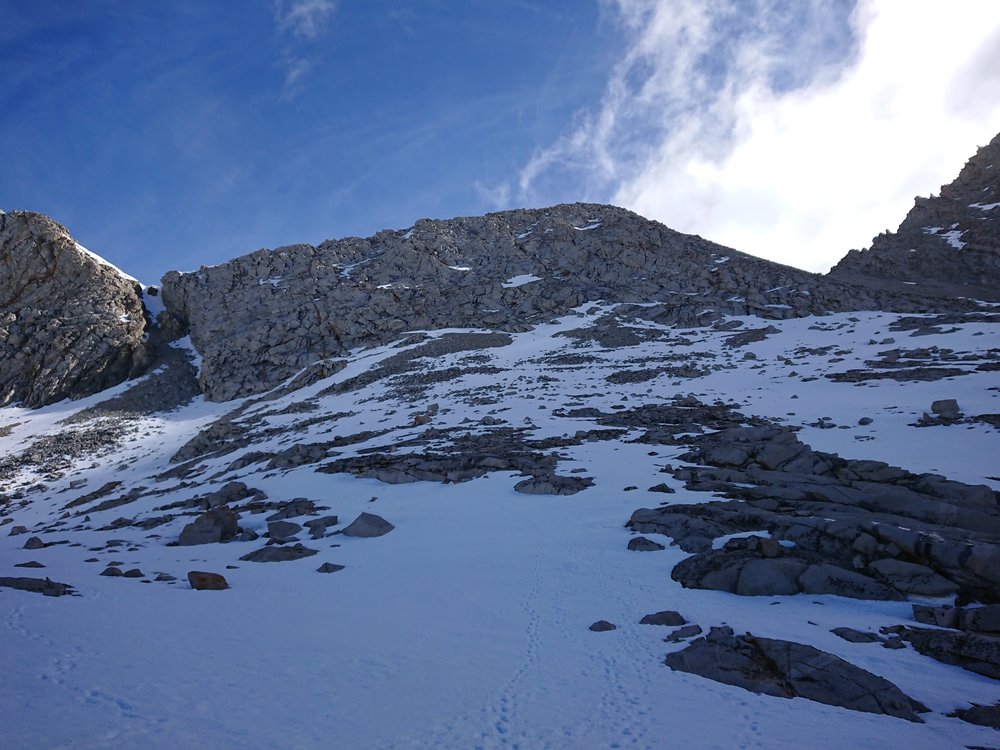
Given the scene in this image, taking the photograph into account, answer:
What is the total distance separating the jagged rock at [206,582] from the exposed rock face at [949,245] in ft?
255

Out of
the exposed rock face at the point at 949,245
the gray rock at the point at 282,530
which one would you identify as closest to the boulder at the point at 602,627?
the gray rock at the point at 282,530

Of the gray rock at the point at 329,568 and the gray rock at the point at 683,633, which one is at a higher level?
the gray rock at the point at 683,633

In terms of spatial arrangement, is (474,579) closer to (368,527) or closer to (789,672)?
(368,527)

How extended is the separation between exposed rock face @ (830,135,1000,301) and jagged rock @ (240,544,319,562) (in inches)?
2972

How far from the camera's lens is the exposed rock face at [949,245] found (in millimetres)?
70125

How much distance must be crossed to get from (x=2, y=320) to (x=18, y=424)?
61.4 ft

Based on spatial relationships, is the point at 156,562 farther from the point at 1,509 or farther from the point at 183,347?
the point at 183,347

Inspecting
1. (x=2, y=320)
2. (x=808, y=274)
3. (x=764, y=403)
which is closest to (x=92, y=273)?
(x=2, y=320)

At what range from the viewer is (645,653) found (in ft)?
22.1

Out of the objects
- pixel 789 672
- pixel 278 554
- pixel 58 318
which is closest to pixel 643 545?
pixel 789 672

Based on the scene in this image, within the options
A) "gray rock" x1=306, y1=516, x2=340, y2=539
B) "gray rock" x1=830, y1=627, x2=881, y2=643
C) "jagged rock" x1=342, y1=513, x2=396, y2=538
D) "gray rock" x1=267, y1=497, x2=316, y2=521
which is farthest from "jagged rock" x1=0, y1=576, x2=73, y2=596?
"gray rock" x1=830, y1=627, x2=881, y2=643

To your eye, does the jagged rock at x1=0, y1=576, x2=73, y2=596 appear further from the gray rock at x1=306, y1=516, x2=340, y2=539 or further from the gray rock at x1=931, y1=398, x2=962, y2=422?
Answer: the gray rock at x1=931, y1=398, x2=962, y2=422

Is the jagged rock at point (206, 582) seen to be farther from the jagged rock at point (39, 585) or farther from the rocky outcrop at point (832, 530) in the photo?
the rocky outcrop at point (832, 530)

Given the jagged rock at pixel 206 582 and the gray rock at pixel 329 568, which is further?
the gray rock at pixel 329 568
